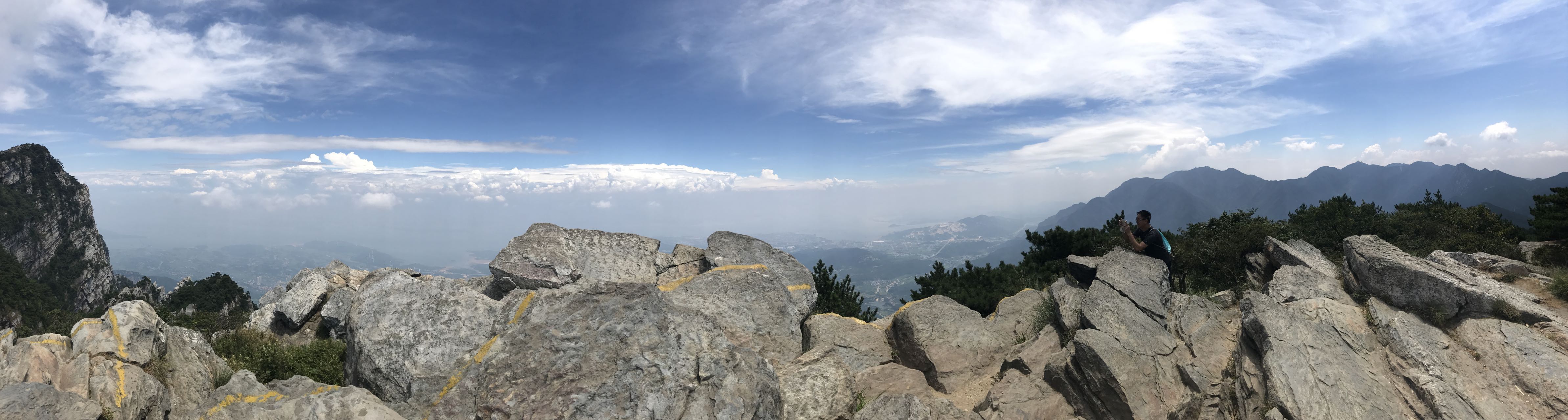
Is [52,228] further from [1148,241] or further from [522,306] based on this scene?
[1148,241]

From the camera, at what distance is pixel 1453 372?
8773mm

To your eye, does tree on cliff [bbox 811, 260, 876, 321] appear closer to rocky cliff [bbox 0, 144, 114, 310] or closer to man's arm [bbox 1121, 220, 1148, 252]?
man's arm [bbox 1121, 220, 1148, 252]

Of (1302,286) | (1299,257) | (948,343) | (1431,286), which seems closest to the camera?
(1431,286)

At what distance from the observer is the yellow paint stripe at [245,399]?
334 inches

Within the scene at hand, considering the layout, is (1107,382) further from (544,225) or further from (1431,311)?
(544,225)

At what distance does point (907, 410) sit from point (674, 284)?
7281 mm

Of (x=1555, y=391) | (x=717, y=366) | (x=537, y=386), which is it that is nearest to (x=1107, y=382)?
(x=1555, y=391)

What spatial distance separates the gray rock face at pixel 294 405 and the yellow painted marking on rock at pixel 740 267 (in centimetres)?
736

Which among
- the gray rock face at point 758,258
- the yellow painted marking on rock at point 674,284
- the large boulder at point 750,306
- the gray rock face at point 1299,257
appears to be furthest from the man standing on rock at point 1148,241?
the yellow painted marking on rock at point 674,284

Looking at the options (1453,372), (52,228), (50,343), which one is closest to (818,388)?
(1453,372)

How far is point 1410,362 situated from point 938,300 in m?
8.20

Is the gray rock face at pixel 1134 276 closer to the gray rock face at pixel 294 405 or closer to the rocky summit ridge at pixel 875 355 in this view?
the rocky summit ridge at pixel 875 355

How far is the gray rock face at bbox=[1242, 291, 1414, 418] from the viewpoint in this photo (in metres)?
8.34

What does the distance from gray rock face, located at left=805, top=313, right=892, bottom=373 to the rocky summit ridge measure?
64 millimetres
